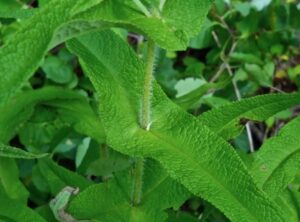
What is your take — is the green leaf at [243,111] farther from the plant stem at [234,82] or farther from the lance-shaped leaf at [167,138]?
the plant stem at [234,82]

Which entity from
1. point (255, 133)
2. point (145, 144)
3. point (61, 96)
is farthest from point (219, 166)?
point (255, 133)

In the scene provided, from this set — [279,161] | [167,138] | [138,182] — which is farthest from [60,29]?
[279,161]

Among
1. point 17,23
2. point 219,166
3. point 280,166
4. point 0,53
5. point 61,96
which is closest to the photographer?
point 0,53

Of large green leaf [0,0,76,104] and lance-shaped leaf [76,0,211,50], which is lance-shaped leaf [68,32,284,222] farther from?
large green leaf [0,0,76,104]

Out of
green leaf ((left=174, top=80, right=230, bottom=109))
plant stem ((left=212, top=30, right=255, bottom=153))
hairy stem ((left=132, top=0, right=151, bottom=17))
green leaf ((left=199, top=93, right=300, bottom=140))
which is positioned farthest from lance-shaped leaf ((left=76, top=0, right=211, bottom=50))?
plant stem ((left=212, top=30, right=255, bottom=153))

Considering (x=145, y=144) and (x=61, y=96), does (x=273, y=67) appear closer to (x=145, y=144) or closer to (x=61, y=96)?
(x=61, y=96)

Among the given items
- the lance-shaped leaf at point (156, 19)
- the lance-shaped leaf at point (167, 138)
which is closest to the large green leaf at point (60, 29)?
the lance-shaped leaf at point (156, 19)
